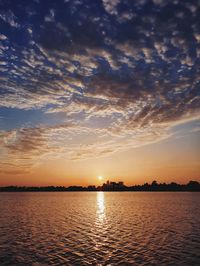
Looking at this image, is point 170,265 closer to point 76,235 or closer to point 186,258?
point 186,258

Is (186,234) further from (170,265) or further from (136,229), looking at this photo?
(170,265)

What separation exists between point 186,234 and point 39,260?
2619cm

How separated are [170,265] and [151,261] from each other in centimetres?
221

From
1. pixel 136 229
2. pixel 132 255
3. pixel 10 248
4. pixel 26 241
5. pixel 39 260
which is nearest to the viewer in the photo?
pixel 39 260

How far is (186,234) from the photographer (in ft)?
155

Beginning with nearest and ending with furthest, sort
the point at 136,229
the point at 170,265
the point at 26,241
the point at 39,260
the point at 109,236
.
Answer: the point at 170,265 → the point at 39,260 → the point at 26,241 → the point at 109,236 → the point at 136,229

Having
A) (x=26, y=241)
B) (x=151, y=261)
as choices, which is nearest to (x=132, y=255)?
(x=151, y=261)

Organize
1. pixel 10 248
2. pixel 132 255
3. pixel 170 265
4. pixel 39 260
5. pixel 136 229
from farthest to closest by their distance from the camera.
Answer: pixel 136 229 → pixel 10 248 → pixel 132 255 → pixel 39 260 → pixel 170 265

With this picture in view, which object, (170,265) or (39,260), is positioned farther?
(39,260)

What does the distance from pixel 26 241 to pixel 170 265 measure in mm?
22304

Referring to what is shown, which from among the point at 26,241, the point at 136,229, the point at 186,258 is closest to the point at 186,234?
the point at 136,229

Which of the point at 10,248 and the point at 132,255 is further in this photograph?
the point at 10,248

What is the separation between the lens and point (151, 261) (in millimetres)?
30844

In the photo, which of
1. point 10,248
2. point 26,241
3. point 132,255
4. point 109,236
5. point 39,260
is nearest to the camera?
point 39,260
